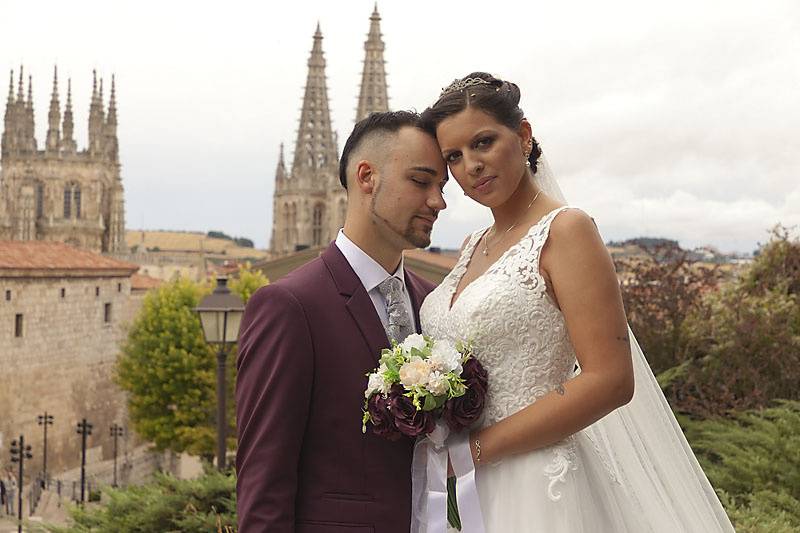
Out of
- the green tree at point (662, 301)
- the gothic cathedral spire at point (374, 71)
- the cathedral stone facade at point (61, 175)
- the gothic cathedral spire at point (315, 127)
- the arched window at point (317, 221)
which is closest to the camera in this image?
the green tree at point (662, 301)

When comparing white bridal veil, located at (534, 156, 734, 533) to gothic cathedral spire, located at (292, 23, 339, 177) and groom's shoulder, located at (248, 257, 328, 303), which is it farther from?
gothic cathedral spire, located at (292, 23, 339, 177)

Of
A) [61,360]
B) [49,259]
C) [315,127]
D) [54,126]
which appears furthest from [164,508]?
[315,127]

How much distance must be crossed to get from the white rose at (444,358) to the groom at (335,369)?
28 cm

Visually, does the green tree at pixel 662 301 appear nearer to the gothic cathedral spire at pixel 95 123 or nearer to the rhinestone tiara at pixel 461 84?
the rhinestone tiara at pixel 461 84

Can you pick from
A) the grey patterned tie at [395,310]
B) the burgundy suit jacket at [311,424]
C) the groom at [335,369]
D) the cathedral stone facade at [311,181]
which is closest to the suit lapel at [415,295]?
the grey patterned tie at [395,310]

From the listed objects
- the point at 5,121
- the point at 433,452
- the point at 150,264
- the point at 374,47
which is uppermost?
the point at 374,47

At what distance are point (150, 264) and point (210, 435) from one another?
6395 cm

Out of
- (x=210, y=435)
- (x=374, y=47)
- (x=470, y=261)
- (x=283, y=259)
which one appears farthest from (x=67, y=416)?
(x=374, y=47)

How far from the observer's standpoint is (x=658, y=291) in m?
14.2

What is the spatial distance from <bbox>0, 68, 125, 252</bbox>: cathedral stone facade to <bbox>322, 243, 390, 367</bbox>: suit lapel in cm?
6447

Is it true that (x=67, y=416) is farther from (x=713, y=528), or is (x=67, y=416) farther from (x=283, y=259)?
(x=713, y=528)

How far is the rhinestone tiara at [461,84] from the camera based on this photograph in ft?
11.1

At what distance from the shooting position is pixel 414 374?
3.12 meters

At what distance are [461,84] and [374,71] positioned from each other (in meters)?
77.3
